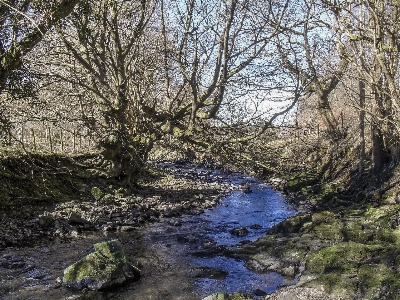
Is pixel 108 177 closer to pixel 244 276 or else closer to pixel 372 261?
pixel 244 276

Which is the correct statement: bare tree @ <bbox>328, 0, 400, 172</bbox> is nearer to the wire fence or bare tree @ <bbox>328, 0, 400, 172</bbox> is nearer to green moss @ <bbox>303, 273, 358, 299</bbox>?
green moss @ <bbox>303, 273, 358, 299</bbox>

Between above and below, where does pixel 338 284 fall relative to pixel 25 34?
below

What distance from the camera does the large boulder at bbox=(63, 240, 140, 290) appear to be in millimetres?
6332

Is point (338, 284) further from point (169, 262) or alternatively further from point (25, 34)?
point (25, 34)

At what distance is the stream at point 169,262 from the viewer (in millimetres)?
6281

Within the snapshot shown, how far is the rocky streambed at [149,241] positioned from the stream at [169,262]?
0.05 feet

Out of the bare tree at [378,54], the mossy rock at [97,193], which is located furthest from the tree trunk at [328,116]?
the mossy rock at [97,193]

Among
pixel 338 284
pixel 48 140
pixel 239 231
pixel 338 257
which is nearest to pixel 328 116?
pixel 239 231

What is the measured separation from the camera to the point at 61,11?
6.52 meters

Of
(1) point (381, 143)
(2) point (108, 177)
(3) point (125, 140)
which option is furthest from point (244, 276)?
(1) point (381, 143)

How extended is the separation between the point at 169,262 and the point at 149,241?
149cm

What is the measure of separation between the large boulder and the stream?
143 millimetres

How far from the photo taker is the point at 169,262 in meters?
7.98

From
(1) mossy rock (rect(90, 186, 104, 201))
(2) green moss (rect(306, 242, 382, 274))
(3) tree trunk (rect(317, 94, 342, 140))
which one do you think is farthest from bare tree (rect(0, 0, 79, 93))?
(3) tree trunk (rect(317, 94, 342, 140))
